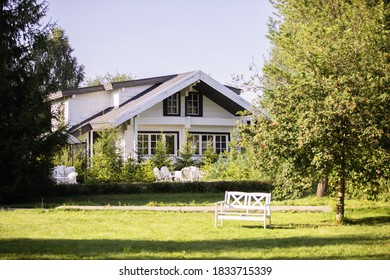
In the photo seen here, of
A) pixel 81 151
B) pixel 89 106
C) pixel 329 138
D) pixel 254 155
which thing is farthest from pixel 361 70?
pixel 89 106

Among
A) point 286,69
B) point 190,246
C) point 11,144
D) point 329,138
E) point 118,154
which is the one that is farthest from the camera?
point 118,154

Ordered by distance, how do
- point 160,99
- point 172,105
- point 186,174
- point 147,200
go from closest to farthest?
point 147,200 → point 186,174 → point 160,99 → point 172,105

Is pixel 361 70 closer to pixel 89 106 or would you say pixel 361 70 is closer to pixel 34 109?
pixel 34 109

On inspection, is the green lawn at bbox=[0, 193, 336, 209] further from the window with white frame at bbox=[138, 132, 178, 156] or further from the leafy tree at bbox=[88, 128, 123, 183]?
the window with white frame at bbox=[138, 132, 178, 156]

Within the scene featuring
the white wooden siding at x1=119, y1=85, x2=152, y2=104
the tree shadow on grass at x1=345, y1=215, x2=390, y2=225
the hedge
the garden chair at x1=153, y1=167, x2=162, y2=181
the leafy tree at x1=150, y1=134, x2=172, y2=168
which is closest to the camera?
the tree shadow on grass at x1=345, y1=215, x2=390, y2=225

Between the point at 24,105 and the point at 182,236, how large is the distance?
8.83m

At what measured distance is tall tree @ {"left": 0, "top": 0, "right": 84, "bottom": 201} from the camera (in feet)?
59.3

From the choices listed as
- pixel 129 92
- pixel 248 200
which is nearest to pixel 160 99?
pixel 129 92

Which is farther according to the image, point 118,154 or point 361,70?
point 118,154

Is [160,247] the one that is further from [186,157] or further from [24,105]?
[186,157]

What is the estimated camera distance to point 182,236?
11469 millimetres

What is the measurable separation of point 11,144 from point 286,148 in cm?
893

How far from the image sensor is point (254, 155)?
13719mm

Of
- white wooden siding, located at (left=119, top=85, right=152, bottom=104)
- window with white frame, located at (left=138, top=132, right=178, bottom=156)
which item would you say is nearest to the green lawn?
window with white frame, located at (left=138, top=132, right=178, bottom=156)
